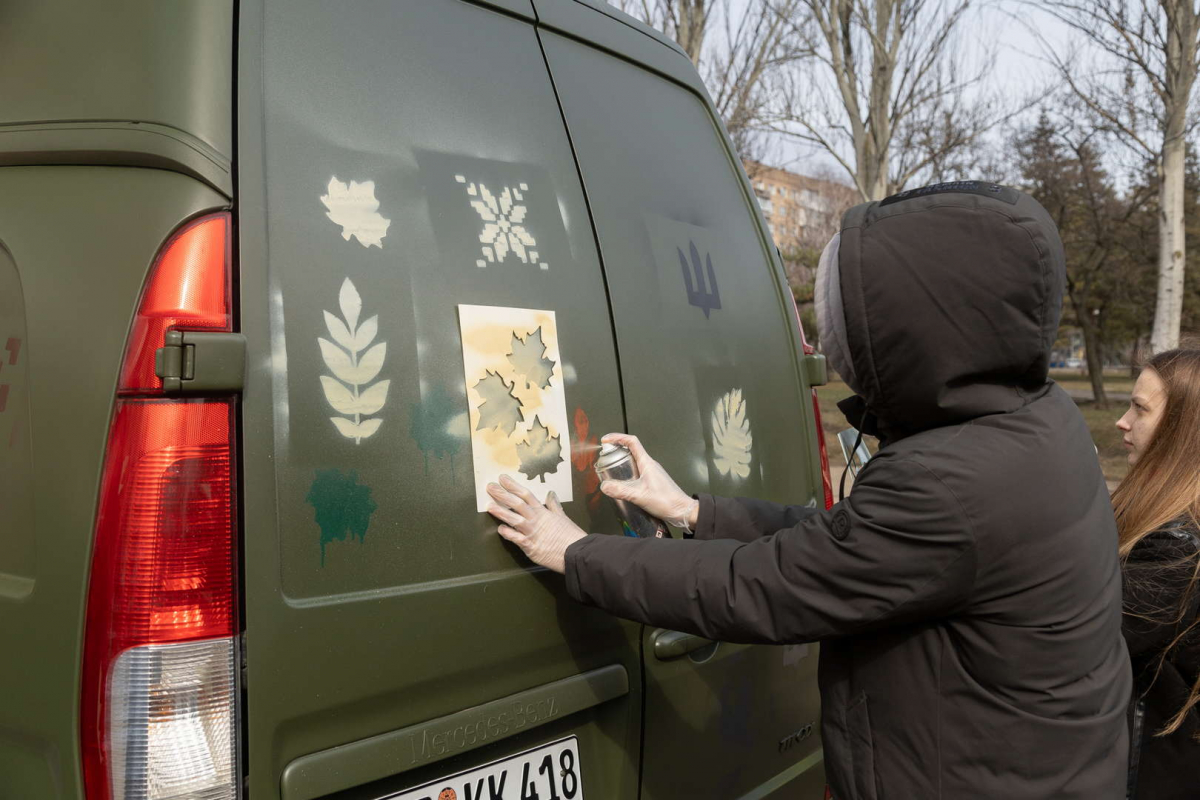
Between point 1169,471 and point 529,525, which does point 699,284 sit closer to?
point 529,525

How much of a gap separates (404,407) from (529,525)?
0.96 ft

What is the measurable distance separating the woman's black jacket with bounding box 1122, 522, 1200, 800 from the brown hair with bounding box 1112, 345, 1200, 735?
28 millimetres

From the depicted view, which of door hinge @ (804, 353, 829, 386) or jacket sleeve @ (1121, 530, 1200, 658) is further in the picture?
door hinge @ (804, 353, 829, 386)

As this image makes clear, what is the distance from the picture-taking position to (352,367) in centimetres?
137

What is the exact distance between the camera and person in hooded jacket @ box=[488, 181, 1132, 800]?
1409 mm

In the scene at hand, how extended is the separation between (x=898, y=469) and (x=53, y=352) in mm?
1223

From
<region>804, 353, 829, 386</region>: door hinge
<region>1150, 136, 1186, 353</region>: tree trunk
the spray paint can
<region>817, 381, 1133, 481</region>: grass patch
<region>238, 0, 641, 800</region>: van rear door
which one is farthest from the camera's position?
<region>1150, 136, 1186, 353</region>: tree trunk

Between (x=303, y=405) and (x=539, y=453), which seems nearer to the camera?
(x=303, y=405)

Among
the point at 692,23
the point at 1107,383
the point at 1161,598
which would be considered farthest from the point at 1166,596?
the point at 1107,383

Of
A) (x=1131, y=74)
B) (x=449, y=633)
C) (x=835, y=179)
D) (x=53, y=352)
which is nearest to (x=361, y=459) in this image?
(x=449, y=633)

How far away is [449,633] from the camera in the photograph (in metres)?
1.47

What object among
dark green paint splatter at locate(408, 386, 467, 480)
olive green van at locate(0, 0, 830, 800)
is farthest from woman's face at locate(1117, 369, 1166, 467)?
dark green paint splatter at locate(408, 386, 467, 480)

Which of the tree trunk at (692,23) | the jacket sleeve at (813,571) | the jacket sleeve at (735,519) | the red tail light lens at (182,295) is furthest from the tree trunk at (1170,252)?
the red tail light lens at (182,295)

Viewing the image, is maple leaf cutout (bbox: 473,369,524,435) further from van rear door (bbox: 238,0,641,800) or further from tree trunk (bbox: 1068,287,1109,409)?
tree trunk (bbox: 1068,287,1109,409)
